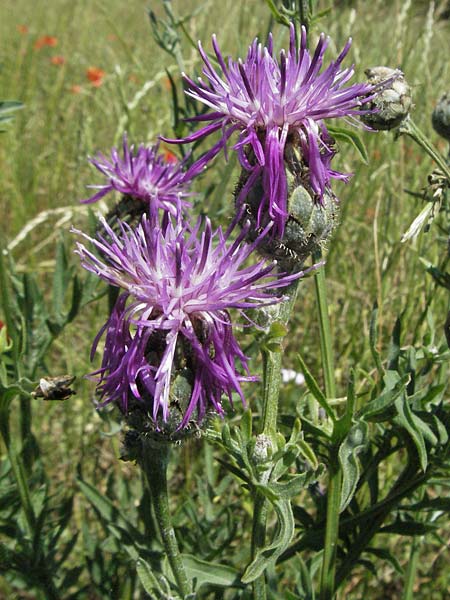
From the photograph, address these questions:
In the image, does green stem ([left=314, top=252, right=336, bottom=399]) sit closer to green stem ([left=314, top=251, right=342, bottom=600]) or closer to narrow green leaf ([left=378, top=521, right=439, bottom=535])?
green stem ([left=314, top=251, right=342, bottom=600])

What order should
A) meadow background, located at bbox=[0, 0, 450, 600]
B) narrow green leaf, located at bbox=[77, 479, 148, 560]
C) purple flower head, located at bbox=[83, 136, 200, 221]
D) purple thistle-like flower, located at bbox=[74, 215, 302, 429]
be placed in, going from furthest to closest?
meadow background, located at bbox=[0, 0, 450, 600], purple flower head, located at bbox=[83, 136, 200, 221], narrow green leaf, located at bbox=[77, 479, 148, 560], purple thistle-like flower, located at bbox=[74, 215, 302, 429]

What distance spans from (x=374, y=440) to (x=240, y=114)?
0.89m

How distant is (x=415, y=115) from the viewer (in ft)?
9.75

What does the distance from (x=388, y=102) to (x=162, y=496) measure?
0.94 meters

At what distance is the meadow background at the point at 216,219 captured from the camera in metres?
2.11

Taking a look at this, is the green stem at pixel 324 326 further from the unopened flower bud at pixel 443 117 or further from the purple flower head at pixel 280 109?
the unopened flower bud at pixel 443 117

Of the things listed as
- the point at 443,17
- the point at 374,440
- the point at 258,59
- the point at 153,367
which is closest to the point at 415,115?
the point at 443,17

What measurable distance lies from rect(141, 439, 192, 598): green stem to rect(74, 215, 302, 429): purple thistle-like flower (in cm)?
15

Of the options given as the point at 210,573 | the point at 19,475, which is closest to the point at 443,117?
the point at 210,573

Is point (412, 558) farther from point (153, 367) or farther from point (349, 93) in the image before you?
point (349, 93)

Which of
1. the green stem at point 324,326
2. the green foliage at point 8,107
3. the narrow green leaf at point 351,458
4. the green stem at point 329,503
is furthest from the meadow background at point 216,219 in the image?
the narrow green leaf at point 351,458

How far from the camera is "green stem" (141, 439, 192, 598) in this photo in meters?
1.28

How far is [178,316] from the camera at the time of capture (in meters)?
1.12

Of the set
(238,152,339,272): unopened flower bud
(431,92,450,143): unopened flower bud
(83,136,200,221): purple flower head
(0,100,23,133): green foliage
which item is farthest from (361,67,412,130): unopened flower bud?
(0,100,23,133): green foliage
